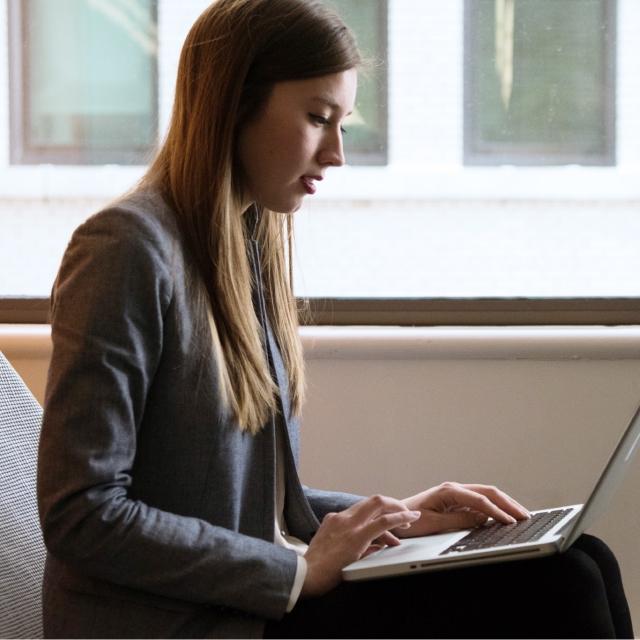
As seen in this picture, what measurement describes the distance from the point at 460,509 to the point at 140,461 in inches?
18.1

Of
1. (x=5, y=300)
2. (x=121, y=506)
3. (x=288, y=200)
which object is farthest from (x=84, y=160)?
(x=121, y=506)

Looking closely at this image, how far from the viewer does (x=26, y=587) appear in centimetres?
143

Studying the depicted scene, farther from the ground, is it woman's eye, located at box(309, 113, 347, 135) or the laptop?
woman's eye, located at box(309, 113, 347, 135)

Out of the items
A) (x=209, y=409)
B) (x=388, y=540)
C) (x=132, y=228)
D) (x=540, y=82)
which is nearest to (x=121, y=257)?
(x=132, y=228)

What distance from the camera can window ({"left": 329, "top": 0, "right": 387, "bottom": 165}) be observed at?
7.20 ft

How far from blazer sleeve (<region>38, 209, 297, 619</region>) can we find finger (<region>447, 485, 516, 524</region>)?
1.08 ft

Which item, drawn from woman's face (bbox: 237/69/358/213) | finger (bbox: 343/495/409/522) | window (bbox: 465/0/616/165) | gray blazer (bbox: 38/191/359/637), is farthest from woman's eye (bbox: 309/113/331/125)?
window (bbox: 465/0/616/165)

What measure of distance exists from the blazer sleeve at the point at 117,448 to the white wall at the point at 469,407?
98 cm

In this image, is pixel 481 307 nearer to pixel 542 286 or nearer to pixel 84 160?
pixel 542 286

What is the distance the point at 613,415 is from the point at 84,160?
1.16m

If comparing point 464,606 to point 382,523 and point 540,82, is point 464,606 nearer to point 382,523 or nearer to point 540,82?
point 382,523

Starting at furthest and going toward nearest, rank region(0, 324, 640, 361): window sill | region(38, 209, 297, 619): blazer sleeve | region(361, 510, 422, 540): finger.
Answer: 1. region(0, 324, 640, 361): window sill
2. region(361, 510, 422, 540): finger
3. region(38, 209, 297, 619): blazer sleeve

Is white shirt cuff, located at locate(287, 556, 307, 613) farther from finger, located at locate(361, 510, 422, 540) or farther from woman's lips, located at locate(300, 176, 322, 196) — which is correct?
woman's lips, located at locate(300, 176, 322, 196)

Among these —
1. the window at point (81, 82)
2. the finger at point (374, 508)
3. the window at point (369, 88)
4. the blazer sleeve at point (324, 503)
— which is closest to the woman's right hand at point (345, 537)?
the finger at point (374, 508)
